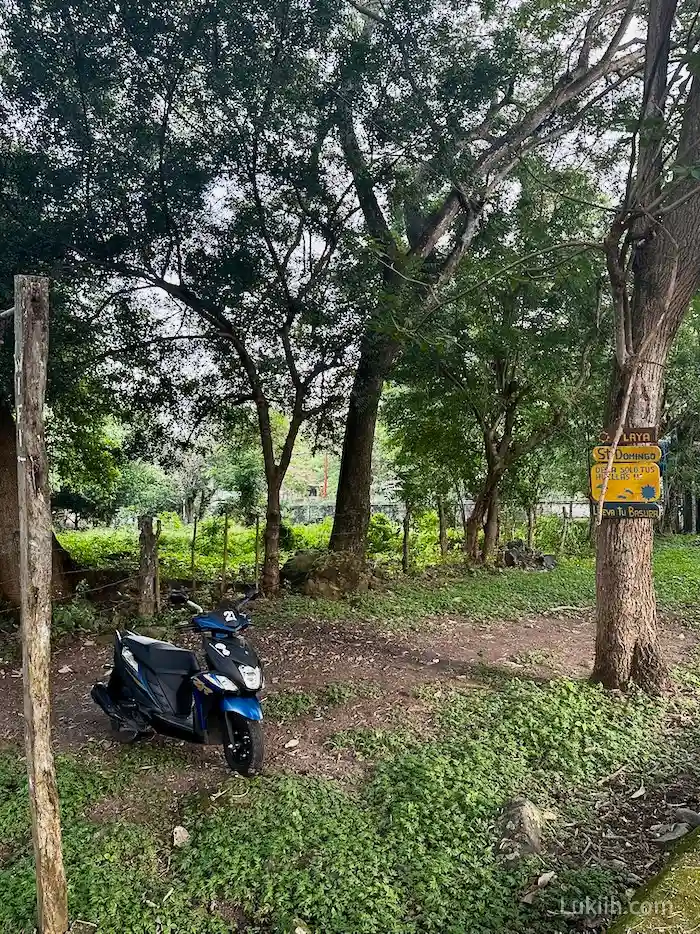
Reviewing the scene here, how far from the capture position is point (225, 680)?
3.04 m

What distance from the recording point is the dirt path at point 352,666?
358 centimetres

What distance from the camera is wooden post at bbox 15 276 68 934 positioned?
80.8 inches

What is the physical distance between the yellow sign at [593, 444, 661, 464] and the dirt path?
155cm

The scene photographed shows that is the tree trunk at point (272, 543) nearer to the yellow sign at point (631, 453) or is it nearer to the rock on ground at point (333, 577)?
the rock on ground at point (333, 577)

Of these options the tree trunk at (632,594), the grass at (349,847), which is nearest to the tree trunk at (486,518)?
the tree trunk at (632,594)

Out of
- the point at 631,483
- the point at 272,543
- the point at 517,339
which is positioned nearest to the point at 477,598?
the point at 272,543

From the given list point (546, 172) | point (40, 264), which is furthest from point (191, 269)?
point (546, 172)

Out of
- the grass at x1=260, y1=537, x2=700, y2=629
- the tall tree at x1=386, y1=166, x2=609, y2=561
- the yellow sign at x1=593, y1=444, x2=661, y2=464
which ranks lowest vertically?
the grass at x1=260, y1=537, x2=700, y2=629

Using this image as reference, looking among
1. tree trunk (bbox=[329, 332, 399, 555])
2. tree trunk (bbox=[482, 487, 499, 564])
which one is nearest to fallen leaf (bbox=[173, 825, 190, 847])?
tree trunk (bbox=[329, 332, 399, 555])

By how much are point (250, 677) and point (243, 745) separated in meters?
0.34

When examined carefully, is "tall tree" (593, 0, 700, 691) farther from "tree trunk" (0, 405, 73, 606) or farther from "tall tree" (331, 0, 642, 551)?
"tree trunk" (0, 405, 73, 606)

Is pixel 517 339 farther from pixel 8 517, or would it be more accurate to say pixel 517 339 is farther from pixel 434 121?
pixel 8 517

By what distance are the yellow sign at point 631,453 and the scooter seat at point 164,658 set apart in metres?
2.78

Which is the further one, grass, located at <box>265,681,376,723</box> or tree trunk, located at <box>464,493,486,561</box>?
tree trunk, located at <box>464,493,486,561</box>
